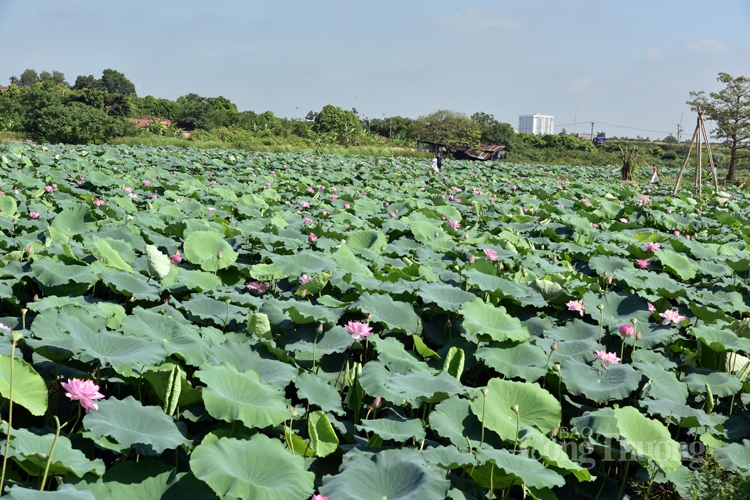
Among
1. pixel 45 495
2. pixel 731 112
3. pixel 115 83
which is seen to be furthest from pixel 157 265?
pixel 115 83

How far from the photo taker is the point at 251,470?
1556 mm

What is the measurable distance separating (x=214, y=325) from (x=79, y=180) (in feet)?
20.7

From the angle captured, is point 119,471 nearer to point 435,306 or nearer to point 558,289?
point 435,306

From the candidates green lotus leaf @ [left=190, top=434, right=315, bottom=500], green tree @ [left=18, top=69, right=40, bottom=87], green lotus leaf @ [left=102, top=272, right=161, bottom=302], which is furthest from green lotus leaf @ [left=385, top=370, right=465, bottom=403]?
green tree @ [left=18, top=69, right=40, bottom=87]

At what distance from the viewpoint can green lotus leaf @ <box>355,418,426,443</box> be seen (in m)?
1.82

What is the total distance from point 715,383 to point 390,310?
1.40 m

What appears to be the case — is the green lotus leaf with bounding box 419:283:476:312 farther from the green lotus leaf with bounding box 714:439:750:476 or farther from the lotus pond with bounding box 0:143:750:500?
the green lotus leaf with bounding box 714:439:750:476

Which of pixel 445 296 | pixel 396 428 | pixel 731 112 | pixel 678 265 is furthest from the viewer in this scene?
pixel 731 112

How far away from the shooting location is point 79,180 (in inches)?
313

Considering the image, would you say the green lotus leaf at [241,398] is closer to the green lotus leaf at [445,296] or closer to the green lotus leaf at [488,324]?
the green lotus leaf at [488,324]

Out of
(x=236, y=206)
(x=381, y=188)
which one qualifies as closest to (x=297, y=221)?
(x=236, y=206)

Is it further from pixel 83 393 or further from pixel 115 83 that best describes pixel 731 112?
pixel 115 83

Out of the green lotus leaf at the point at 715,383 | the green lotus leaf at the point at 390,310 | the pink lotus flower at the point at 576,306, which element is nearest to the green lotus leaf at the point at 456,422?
the green lotus leaf at the point at 390,310

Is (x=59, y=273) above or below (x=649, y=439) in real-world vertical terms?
above
